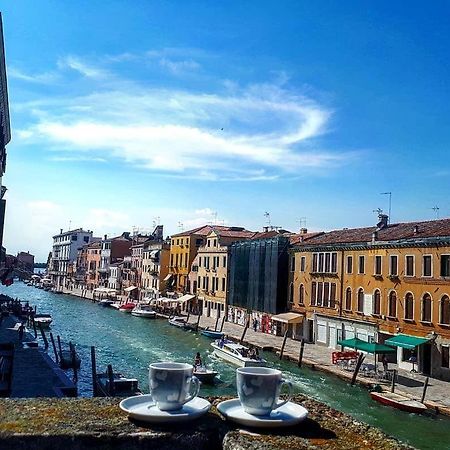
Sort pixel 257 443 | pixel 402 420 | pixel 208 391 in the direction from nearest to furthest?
pixel 257 443, pixel 402 420, pixel 208 391

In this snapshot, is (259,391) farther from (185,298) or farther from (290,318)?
(185,298)

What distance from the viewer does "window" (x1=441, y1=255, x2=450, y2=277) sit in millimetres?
26014

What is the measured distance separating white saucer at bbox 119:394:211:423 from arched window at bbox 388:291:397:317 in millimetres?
28532

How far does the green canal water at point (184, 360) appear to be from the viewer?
18.5m

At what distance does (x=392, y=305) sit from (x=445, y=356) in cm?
462

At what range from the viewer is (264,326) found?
43125 mm

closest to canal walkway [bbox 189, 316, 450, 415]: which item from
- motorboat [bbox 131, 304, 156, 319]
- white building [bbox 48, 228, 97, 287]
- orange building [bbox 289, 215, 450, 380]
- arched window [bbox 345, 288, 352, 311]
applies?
orange building [bbox 289, 215, 450, 380]

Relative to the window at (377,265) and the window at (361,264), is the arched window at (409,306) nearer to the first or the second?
the window at (377,265)

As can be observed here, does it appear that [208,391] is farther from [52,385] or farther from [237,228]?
[237,228]

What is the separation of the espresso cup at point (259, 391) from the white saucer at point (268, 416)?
0.12 feet

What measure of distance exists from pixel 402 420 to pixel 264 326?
24289 mm

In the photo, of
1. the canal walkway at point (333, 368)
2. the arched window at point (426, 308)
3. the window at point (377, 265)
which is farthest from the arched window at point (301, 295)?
the arched window at point (426, 308)

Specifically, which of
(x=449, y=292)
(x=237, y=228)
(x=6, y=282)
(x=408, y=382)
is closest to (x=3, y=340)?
(x=6, y=282)

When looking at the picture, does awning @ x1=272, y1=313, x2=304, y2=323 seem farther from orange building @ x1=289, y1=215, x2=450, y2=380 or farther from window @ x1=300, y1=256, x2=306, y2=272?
window @ x1=300, y1=256, x2=306, y2=272
